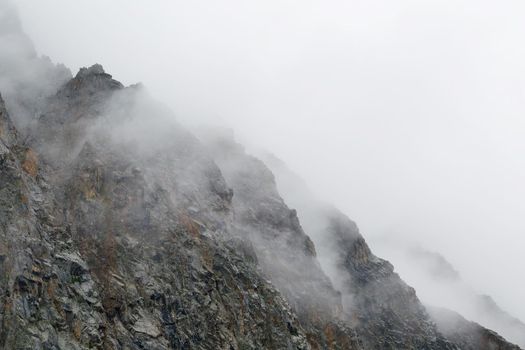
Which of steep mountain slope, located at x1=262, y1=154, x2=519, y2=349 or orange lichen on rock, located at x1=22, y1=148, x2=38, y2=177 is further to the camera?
steep mountain slope, located at x1=262, y1=154, x2=519, y2=349

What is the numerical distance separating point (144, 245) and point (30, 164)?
18.0 m

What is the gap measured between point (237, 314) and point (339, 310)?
2827 cm

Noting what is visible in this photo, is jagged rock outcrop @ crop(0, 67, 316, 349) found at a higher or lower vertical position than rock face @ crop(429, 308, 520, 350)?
lower

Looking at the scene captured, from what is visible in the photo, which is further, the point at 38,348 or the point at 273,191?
the point at 273,191

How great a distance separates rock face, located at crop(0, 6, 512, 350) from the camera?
5659 cm

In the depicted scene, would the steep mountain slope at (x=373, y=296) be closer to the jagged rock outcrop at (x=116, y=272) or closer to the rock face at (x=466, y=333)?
the rock face at (x=466, y=333)

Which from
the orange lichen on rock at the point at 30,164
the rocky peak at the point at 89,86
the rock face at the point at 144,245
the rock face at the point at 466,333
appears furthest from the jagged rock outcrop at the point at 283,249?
the rock face at the point at 466,333

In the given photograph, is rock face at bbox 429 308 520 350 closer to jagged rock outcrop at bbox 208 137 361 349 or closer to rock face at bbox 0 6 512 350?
rock face at bbox 0 6 512 350

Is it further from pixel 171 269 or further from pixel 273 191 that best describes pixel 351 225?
pixel 171 269

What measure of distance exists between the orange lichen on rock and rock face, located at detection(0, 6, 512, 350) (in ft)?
0.58

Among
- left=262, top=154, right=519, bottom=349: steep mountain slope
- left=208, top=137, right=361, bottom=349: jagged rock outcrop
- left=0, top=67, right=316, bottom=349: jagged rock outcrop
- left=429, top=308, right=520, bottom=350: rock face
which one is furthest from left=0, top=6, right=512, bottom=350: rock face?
left=429, top=308, right=520, bottom=350: rock face

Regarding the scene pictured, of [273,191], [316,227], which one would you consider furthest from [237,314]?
[316,227]

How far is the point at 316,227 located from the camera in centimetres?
13412

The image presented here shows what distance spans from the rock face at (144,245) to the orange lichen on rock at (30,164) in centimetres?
18
